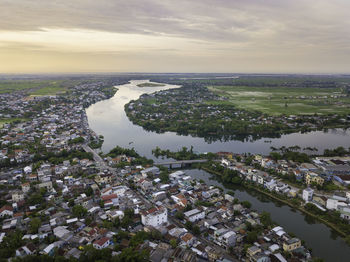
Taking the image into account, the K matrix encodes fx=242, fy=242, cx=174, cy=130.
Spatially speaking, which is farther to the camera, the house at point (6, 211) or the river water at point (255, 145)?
the house at point (6, 211)

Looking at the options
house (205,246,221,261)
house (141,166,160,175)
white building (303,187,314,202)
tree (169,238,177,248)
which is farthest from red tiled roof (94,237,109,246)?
white building (303,187,314,202)

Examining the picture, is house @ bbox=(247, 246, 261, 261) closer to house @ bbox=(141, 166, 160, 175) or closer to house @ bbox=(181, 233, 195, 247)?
house @ bbox=(181, 233, 195, 247)

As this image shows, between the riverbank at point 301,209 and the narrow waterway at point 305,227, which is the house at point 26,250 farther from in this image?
the riverbank at point 301,209

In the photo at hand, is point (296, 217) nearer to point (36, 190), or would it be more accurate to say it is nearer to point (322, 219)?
point (322, 219)

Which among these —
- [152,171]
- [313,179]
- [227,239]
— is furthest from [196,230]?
[313,179]

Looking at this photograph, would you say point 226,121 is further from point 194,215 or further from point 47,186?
point 47,186

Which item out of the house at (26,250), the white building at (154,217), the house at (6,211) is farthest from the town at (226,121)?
the house at (26,250)
